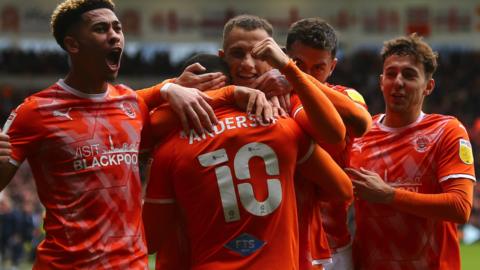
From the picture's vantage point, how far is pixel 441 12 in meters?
Result: 32.0

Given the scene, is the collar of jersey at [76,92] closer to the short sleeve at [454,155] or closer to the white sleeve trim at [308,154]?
the white sleeve trim at [308,154]

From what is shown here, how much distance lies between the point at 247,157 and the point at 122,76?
28.9 metres

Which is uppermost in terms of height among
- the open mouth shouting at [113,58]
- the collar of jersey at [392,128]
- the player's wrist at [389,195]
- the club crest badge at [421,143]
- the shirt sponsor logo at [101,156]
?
the open mouth shouting at [113,58]

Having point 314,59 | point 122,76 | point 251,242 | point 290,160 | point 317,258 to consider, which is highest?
point 314,59

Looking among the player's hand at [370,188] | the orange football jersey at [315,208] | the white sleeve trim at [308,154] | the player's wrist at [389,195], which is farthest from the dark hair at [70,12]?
the player's wrist at [389,195]

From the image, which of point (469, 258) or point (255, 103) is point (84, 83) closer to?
point (255, 103)

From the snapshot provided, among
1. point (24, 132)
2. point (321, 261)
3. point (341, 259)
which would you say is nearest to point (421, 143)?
point (341, 259)

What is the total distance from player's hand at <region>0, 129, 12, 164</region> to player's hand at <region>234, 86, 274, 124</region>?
A: 43.6 inches

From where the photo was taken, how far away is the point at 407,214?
17.4 ft

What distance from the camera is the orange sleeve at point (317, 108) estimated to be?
4.07 m

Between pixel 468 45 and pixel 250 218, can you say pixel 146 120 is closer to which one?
pixel 250 218

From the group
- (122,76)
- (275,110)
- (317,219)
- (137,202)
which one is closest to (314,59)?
(275,110)

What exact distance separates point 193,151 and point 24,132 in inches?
33.0

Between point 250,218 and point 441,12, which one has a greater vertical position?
point 250,218
